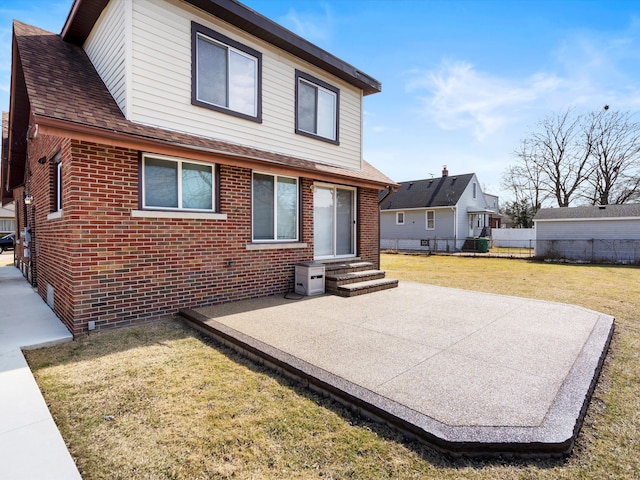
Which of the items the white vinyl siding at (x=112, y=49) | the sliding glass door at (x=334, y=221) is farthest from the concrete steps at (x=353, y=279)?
the white vinyl siding at (x=112, y=49)

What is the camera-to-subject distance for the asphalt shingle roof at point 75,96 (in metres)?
4.82

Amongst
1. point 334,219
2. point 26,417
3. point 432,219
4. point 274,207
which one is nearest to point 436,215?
point 432,219

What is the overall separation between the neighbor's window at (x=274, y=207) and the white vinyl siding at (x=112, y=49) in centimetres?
287

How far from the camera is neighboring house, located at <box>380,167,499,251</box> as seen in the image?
85.9 ft

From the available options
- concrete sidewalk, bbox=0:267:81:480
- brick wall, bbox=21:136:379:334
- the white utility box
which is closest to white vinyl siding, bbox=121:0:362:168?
brick wall, bbox=21:136:379:334

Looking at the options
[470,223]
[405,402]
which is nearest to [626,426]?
[405,402]

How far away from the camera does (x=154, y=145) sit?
17.2ft

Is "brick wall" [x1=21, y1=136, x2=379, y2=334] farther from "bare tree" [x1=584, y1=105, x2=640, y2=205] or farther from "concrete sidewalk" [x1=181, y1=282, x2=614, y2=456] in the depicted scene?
"bare tree" [x1=584, y1=105, x2=640, y2=205]

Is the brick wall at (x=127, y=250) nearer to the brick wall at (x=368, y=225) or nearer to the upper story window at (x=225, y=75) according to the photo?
the upper story window at (x=225, y=75)

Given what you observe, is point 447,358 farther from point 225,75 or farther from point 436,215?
point 436,215

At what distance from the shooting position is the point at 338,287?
25.1 ft

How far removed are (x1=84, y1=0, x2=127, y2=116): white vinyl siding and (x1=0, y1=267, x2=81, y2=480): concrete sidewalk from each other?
3862mm

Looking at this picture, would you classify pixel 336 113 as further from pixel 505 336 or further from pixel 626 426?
pixel 626 426

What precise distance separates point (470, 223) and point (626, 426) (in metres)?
27.7
